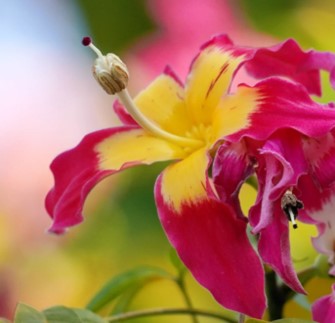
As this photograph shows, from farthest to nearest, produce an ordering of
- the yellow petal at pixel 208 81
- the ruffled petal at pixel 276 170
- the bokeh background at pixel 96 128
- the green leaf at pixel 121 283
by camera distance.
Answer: the bokeh background at pixel 96 128, the green leaf at pixel 121 283, the yellow petal at pixel 208 81, the ruffled petal at pixel 276 170

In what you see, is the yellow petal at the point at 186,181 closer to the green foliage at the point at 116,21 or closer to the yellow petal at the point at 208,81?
the yellow petal at the point at 208,81

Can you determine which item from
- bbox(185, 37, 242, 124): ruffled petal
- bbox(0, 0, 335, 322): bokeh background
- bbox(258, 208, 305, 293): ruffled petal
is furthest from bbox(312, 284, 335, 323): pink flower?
bbox(0, 0, 335, 322): bokeh background

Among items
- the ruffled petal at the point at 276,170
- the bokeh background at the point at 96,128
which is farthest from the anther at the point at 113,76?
the bokeh background at the point at 96,128

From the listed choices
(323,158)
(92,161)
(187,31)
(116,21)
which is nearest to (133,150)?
(92,161)

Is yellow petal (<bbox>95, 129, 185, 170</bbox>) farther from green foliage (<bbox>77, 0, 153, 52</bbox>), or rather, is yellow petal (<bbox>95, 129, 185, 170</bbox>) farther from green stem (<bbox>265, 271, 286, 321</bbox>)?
green foliage (<bbox>77, 0, 153, 52</bbox>)

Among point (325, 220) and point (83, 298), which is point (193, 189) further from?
point (83, 298)

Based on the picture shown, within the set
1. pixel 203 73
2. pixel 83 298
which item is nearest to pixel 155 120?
pixel 203 73
